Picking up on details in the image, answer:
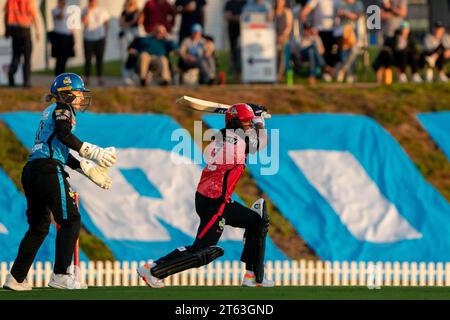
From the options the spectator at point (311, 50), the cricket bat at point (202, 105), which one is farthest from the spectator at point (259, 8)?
the cricket bat at point (202, 105)

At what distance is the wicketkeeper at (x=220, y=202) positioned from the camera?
13.3 m

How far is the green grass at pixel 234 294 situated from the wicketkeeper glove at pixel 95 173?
1.16 metres

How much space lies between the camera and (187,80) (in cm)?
2706

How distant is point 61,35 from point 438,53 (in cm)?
824

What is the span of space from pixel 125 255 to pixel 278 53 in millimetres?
7295

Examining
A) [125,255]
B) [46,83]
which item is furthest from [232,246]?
[46,83]

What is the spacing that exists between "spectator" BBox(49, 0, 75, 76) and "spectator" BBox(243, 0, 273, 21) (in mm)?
3868

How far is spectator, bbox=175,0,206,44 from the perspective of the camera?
88.6 ft

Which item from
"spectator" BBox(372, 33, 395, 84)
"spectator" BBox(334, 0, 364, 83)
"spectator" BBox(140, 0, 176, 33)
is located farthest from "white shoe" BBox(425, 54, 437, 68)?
"spectator" BBox(140, 0, 176, 33)

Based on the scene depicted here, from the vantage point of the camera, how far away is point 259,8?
2702 cm

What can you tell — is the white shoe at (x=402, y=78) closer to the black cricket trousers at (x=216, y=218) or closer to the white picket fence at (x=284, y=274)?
the white picket fence at (x=284, y=274)

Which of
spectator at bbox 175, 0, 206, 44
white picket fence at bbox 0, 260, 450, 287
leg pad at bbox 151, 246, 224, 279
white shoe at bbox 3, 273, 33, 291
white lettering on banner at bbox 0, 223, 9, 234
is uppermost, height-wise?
spectator at bbox 175, 0, 206, 44

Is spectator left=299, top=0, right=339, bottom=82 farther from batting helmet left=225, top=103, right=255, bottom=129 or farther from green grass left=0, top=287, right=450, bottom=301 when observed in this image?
green grass left=0, top=287, right=450, bottom=301

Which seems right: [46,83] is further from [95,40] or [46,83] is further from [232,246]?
[232,246]
